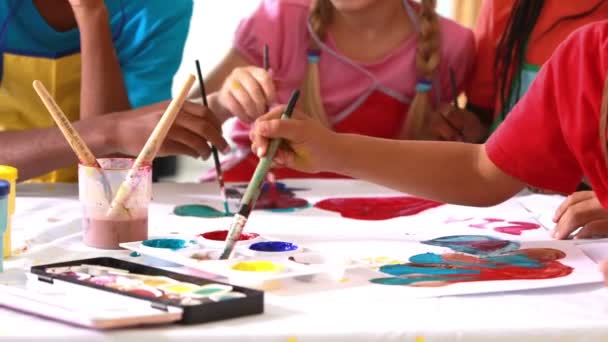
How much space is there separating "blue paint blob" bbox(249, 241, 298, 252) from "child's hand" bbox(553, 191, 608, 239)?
1.10ft

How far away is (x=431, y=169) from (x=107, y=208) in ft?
1.23

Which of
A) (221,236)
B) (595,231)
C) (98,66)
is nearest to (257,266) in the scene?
(221,236)

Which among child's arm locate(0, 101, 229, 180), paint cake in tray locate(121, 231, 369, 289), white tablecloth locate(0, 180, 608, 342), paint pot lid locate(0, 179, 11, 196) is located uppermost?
child's arm locate(0, 101, 229, 180)

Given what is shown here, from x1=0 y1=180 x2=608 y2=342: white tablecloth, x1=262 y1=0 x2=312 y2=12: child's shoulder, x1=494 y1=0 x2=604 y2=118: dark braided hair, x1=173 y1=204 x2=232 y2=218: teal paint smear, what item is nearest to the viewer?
x1=0 y1=180 x2=608 y2=342: white tablecloth

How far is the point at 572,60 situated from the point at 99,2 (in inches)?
29.2

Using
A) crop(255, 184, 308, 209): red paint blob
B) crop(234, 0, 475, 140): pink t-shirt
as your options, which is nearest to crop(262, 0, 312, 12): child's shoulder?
crop(234, 0, 475, 140): pink t-shirt

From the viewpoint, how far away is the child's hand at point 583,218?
1058 mm

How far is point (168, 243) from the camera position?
0.93m

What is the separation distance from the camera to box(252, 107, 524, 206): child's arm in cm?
105

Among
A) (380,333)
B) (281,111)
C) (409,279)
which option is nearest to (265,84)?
(281,111)

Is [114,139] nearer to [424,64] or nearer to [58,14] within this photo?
[58,14]

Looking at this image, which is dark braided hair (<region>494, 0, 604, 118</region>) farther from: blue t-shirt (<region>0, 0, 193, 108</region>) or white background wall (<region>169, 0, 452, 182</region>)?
white background wall (<region>169, 0, 452, 182</region>)

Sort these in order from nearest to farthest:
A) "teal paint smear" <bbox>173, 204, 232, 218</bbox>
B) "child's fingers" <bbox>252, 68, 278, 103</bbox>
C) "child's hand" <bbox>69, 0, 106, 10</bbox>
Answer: "teal paint smear" <bbox>173, 204, 232, 218</bbox> < "child's fingers" <bbox>252, 68, 278, 103</bbox> < "child's hand" <bbox>69, 0, 106, 10</bbox>

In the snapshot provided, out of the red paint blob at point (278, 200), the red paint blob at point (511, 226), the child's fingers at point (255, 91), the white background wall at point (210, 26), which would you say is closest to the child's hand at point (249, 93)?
the child's fingers at point (255, 91)
